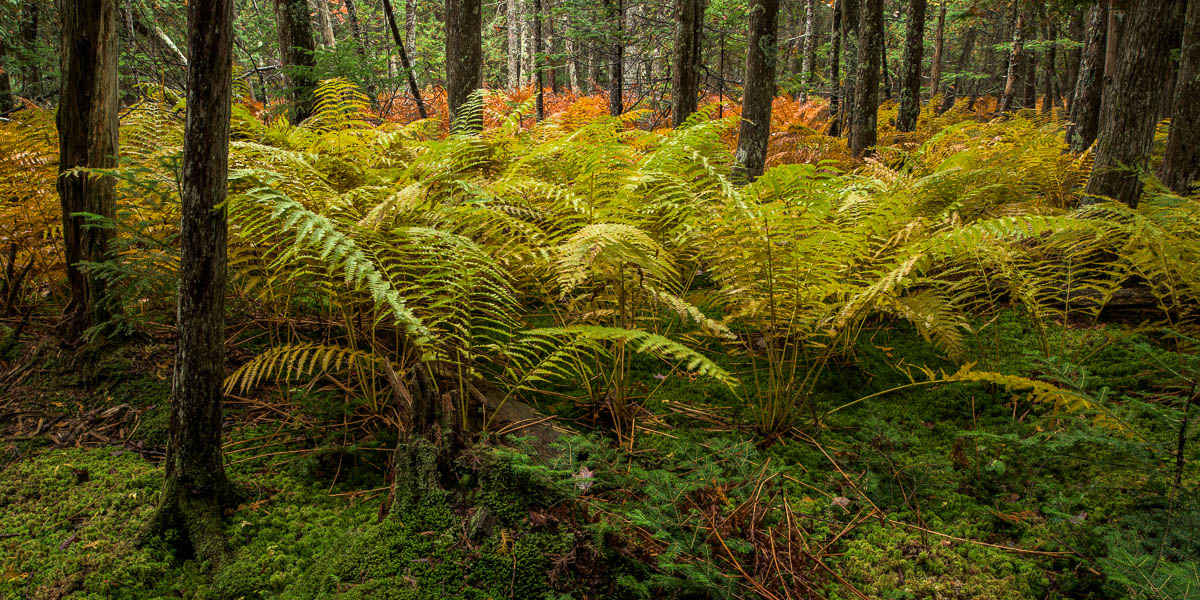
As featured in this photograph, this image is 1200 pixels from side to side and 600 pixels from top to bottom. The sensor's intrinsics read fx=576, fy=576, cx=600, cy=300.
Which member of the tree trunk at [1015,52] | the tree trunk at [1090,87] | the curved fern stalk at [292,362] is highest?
the tree trunk at [1015,52]

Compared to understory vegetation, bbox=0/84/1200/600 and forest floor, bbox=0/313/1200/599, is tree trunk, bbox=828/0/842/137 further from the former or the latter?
forest floor, bbox=0/313/1200/599

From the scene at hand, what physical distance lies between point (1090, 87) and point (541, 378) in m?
8.87

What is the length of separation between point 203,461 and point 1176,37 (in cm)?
847

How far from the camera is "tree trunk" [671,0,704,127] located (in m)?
6.25

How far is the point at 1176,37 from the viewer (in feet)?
18.5

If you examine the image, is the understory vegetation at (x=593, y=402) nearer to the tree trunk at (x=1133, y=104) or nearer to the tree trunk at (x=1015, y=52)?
the tree trunk at (x=1133, y=104)

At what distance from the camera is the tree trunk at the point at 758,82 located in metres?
5.75

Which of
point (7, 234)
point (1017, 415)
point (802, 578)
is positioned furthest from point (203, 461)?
point (1017, 415)

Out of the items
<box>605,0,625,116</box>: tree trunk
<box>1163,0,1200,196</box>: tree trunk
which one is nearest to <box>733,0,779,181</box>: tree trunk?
<box>605,0,625,116</box>: tree trunk

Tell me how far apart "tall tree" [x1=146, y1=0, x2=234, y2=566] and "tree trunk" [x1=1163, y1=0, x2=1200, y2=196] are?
21.5 feet

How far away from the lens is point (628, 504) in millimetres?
1887

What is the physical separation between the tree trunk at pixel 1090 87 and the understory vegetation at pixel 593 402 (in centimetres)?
547

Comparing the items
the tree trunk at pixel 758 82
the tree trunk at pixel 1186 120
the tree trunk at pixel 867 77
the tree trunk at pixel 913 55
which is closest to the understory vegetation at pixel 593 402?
the tree trunk at pixel 1186 120

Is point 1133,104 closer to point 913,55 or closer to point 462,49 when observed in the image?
point 462,49
